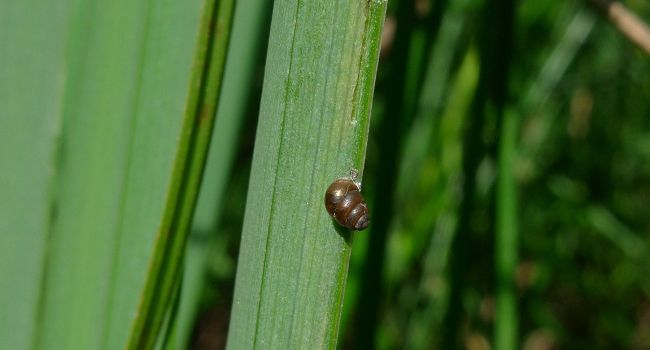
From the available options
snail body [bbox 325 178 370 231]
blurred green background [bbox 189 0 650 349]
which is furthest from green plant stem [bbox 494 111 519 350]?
snail body [bbox 325 178 370 231]

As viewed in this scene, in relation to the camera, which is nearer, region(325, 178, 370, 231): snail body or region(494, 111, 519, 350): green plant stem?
region(325, 178, 370, 231): snail body

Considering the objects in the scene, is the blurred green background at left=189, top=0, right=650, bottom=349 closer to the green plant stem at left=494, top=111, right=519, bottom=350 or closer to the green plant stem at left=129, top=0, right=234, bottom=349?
the green plant stem at left=494, top=111, right=519, bottom=350

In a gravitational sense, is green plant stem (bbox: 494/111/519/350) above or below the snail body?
below

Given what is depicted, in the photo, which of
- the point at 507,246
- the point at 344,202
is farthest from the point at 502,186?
the point at 344,202

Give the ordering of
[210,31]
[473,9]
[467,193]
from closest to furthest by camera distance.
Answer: [210,31], [467,193], [473,9]

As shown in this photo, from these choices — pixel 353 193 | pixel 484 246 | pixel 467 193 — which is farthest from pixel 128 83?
pixel 484 246

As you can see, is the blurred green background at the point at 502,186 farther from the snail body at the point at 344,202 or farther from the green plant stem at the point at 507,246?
the snail body at the point at 344,202

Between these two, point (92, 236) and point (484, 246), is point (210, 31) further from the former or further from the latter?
point (484, 246)
